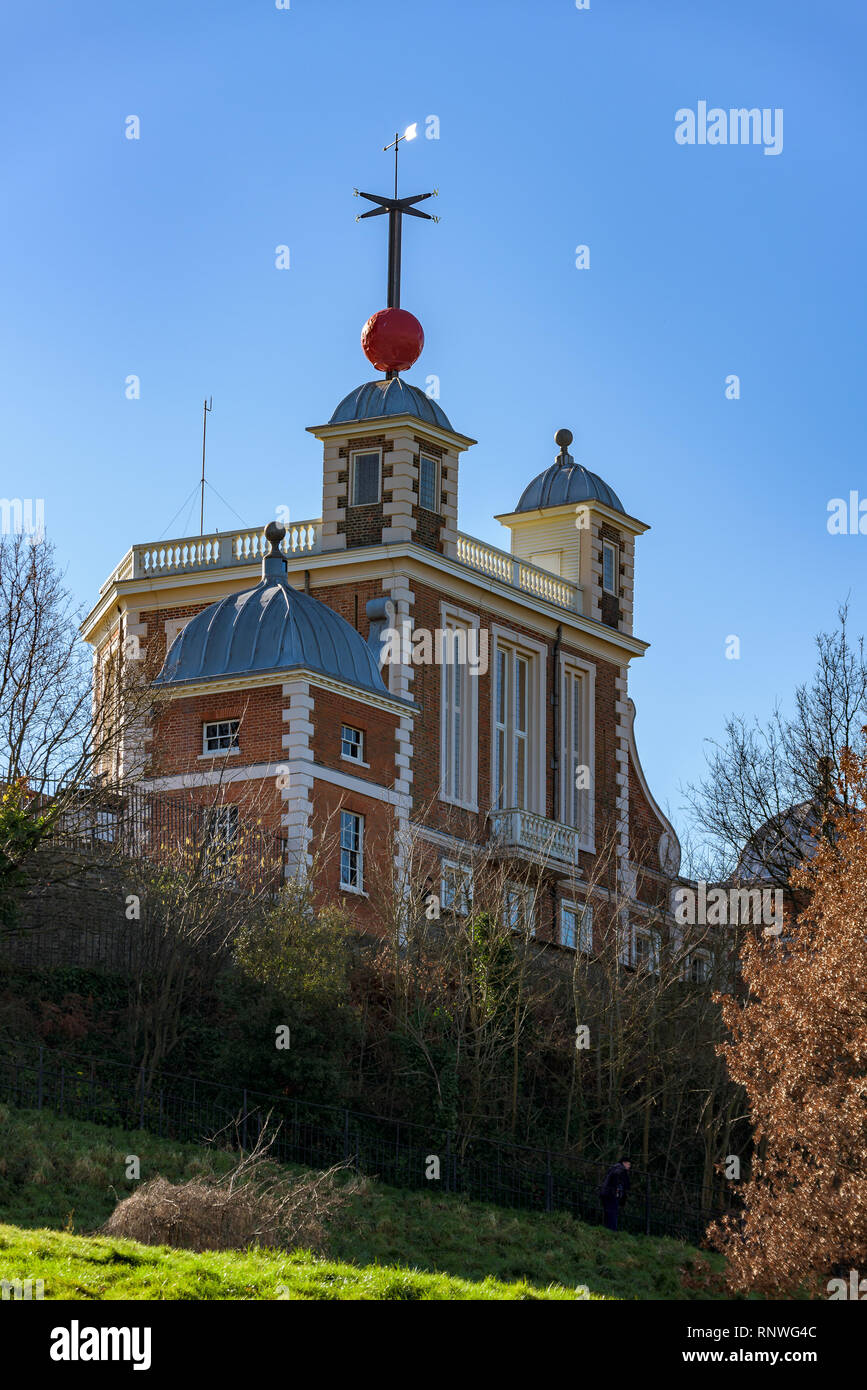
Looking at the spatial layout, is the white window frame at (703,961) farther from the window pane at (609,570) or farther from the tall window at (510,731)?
the window pane at (609,570)

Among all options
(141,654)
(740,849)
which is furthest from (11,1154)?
(740,849)

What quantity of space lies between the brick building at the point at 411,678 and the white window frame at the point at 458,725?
0.18 ft

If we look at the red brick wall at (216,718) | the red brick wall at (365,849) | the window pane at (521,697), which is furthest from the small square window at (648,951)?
the red brick wall at (216,718)

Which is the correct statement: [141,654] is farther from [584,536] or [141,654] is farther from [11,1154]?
[11,1154]

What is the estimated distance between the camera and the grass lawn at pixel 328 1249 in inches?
1000

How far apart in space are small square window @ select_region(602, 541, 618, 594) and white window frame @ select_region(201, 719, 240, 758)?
610 inches

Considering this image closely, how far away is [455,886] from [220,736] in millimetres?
6424

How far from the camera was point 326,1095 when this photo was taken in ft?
119

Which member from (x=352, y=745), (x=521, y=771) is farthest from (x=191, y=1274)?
(x=521, y=771)

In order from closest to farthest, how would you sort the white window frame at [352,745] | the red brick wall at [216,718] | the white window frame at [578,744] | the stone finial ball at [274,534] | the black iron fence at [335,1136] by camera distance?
the black iron fence at [335,1136] → the red brick wall at [216,718] → the white window frame at [352,745] → the stone finial ball at [274,534] → the white window frame at [578,744]

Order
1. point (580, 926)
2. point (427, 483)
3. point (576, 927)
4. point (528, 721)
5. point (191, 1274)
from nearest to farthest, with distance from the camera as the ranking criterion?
1. point (191, 1274)
2. point (580, 926)
3. point (576, 927)
4. point (427, 483)
5. point (528, 721)

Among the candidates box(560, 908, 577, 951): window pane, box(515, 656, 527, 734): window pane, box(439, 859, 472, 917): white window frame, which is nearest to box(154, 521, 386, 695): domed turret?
box(439, 859, 472, 917): white window frame

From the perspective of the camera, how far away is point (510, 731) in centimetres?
5512

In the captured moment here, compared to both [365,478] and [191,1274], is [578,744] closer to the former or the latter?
[365,478]
